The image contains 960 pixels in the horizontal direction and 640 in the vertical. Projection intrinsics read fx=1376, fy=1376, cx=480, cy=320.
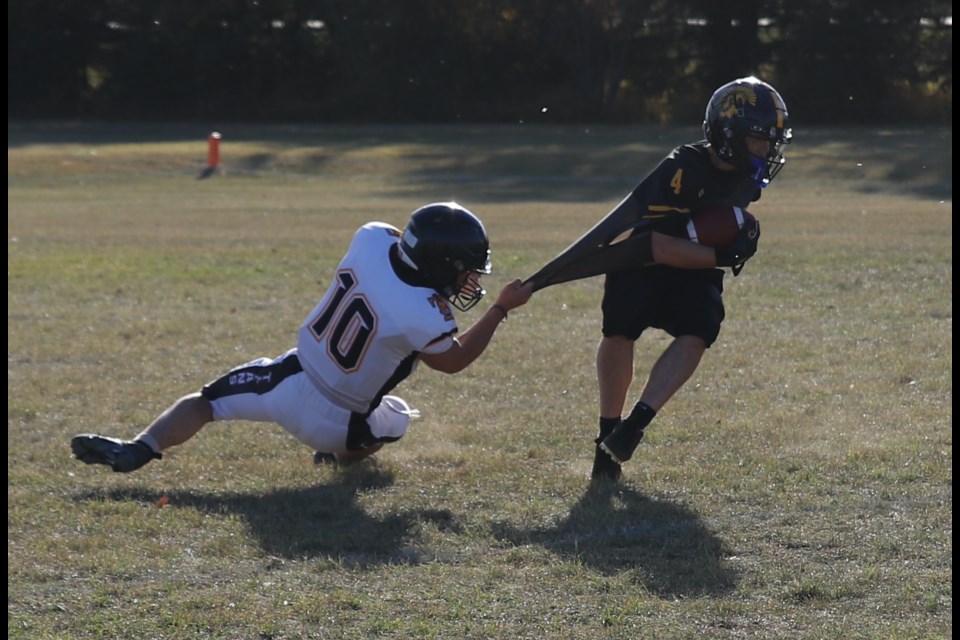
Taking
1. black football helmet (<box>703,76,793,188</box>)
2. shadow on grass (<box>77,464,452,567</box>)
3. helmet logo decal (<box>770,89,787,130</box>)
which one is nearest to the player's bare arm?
shadow on grass (<box>77,464,452,567</box>)

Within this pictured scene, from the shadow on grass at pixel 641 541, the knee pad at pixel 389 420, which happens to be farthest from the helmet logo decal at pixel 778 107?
the knee pad at pixel 389 420

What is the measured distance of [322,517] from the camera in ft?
17.7

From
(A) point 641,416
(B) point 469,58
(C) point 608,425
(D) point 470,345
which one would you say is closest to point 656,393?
(A) point 641,416

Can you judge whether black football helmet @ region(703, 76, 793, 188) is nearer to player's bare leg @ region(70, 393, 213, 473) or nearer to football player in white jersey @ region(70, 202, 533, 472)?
football player in white jersey @ region(70, 202, 533, 472)

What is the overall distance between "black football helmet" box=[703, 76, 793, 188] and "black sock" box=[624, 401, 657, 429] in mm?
1086

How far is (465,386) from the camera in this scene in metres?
7.93

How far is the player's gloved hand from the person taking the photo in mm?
5605

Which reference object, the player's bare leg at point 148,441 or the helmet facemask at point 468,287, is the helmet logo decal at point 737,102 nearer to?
the helmet facemask at point 468,287

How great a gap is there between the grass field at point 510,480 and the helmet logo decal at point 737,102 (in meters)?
1.51

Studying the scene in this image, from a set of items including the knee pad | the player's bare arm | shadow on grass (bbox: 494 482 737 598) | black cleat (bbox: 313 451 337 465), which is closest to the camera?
shadow on grass (bbox: 494 482 737 598)

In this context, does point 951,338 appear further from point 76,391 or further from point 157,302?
point 157,302

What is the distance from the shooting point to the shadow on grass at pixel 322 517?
16.2ft

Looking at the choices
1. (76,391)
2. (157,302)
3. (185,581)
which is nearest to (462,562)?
(185,581)

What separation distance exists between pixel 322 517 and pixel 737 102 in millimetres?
2373
